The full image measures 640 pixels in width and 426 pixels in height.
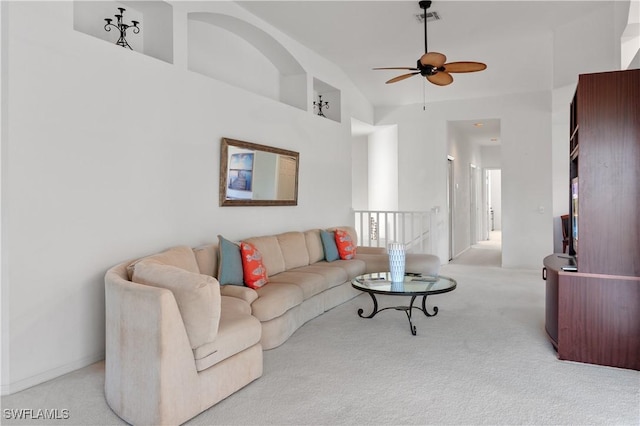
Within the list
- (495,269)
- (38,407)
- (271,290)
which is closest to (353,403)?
(271,290)

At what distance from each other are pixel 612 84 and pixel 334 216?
426cm

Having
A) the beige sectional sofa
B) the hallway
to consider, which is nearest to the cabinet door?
the beige sectional sofa

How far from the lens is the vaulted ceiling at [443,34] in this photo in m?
4.82

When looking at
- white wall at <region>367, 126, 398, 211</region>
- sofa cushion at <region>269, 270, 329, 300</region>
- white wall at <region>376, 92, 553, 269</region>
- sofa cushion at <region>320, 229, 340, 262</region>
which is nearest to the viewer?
sofa cushion at <region>269, 270, 329, 300</region>

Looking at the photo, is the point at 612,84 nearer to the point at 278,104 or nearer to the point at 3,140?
the point at 278,104

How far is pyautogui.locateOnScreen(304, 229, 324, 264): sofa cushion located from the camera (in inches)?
211

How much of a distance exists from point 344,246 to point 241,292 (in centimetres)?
236

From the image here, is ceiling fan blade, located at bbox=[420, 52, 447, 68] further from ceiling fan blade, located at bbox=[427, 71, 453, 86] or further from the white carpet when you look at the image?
the white carpet

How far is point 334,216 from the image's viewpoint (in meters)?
6.75

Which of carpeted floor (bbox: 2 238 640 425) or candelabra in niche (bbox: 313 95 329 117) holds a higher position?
candelabra in niche (bbox: 313 95 329 117)

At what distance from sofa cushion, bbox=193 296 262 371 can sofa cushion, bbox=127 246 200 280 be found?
0.57 metres

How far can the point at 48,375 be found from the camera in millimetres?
2908

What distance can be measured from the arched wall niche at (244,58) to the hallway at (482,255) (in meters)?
4.52

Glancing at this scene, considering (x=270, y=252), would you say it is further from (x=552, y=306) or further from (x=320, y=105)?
(x=320, y=105)
